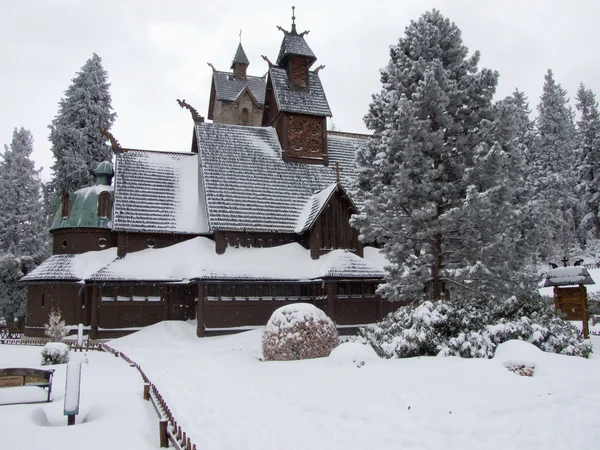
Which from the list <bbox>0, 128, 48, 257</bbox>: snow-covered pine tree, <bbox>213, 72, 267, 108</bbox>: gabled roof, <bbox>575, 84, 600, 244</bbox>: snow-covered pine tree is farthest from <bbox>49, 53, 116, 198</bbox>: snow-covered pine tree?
<bbox>575, 84, 600, 244</bbox>: snow-covered pine tree

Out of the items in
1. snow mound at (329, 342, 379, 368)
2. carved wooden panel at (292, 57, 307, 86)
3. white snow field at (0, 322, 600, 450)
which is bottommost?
white snow field at (0, 322, 600, 450)

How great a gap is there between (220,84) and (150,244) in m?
20.6

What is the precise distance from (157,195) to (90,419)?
68.6 feet

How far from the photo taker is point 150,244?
28.2 m

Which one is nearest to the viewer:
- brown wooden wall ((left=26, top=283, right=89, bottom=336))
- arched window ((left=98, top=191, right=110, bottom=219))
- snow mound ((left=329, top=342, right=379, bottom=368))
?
snow mound ((left=329, top=342, right=379, bottom=368))

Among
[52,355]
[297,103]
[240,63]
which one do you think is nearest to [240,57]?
[240,63]

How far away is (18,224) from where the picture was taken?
37.8 metres

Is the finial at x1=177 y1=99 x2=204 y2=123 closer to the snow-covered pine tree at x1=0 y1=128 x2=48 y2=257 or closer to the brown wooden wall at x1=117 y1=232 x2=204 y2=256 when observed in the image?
the brown wooden wall at x1=117 y1=232 x2=204 y2=256

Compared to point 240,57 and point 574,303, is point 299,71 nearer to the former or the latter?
point 240,57

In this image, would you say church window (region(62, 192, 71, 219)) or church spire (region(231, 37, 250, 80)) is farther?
church spire (region(231, 37, 250, 80))

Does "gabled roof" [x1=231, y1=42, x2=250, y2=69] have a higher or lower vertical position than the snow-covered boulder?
higher

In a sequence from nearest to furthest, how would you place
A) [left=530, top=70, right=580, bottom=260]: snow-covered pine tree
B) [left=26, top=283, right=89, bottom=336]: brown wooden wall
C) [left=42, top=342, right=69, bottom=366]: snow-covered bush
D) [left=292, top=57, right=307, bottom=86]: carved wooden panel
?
1. [left=42, top=342, right=69, bottom=366]: snow-covered bush
2. [left=26, top=283, right=89, bottom=336]: brown wooden wall
3. [left=292, top=57, right=307, bottom=86]: carved wooden panel
4. [left=530, top=70, right=580, bottom=260]: snow-covered pine tree

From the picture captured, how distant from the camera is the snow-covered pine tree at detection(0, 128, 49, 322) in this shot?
3459cm

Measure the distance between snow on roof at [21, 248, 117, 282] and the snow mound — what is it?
18.5 meters
